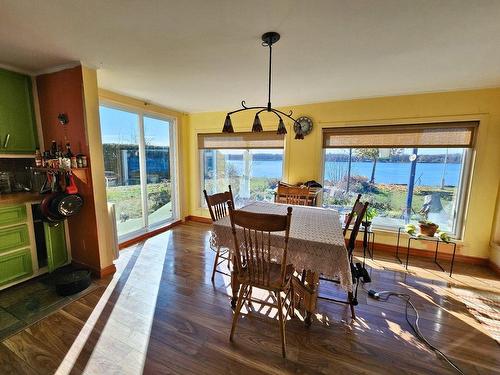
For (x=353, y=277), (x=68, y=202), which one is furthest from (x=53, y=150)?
(x=353, y=277)

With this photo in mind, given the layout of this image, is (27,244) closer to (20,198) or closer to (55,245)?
(55,245)

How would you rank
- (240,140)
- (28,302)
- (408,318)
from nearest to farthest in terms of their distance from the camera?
(408,318) → (28,302) → (240,140)

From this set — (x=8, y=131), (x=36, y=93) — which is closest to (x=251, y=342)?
(x=8, y=131)

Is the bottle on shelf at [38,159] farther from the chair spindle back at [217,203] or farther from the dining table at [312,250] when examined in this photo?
the dining table at [312,250]

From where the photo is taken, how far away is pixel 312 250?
5.31 feet

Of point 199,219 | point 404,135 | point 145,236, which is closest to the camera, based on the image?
point 404,135

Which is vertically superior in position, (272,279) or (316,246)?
(316,246)

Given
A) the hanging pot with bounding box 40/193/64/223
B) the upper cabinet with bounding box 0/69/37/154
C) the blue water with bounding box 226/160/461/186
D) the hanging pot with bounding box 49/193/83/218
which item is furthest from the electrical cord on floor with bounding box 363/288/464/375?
the upper cabinet with bounding box 0/69/37/154

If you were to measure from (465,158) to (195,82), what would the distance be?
3.62 m

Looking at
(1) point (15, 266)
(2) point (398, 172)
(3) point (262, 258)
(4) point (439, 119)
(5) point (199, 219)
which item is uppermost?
(4) point (439, 119)

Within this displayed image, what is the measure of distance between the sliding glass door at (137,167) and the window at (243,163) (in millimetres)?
730

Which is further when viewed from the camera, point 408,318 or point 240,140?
point 240,140

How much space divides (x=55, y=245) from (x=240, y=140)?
3009mm

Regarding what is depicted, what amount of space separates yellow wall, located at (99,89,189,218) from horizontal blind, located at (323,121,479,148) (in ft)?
8.76
